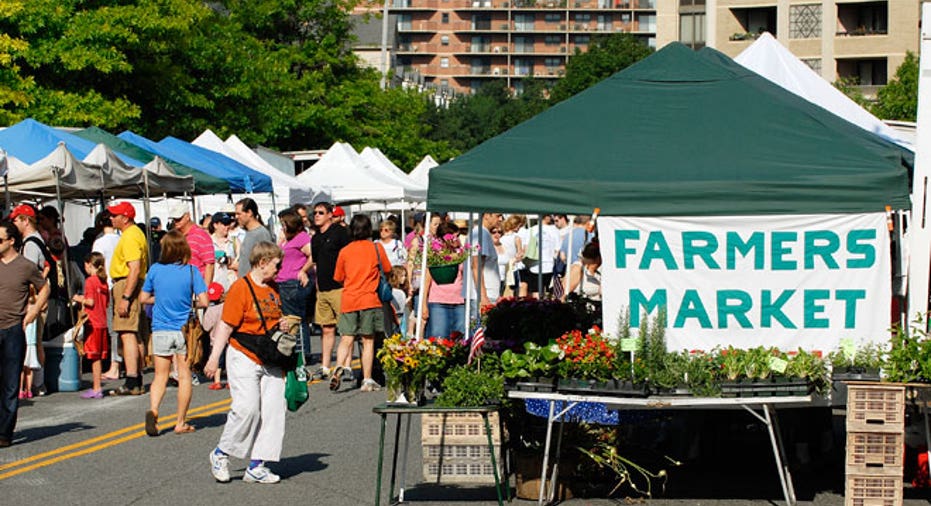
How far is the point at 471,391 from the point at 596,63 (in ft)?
314

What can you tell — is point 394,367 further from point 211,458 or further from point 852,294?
point 852,294

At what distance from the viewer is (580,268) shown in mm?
14758

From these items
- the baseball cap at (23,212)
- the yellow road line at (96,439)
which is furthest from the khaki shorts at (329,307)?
the baseball cap at (23,212)

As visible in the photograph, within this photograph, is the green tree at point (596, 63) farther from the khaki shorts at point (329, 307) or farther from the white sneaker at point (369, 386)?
the white sneaker at point (369, 386)

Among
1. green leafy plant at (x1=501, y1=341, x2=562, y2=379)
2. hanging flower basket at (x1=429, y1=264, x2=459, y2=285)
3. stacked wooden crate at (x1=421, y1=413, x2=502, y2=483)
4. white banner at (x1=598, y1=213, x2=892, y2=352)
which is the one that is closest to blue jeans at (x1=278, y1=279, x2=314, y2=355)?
hanging flower basket at (x1=429, y1=264, x2=459, y2=285)

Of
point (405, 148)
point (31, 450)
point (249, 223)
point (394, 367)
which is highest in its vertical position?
point (405, 148)

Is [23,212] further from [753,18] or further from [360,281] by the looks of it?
[753,18]

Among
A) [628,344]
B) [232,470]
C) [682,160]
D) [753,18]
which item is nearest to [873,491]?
[628,344]

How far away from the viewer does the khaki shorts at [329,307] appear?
54.2 feet

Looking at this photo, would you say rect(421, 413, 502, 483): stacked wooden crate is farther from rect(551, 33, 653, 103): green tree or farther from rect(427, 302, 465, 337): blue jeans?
rect(551, 33, 653, 103): green tree

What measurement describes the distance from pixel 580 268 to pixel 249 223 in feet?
12.2

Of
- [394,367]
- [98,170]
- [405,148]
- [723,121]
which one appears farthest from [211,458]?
[405,148]

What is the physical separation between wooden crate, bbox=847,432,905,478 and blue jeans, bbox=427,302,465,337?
7078 millimetres

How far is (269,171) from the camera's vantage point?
27.2 m
